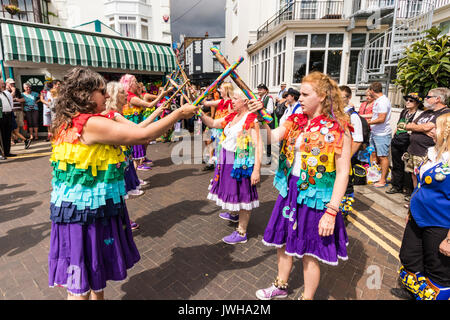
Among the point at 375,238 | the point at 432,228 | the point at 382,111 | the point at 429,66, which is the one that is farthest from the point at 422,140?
the point at 432,228

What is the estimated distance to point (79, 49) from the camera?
41.9ft

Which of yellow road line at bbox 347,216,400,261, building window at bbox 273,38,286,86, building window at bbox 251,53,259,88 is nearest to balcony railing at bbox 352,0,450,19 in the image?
building window at bbox 273,38,286,86

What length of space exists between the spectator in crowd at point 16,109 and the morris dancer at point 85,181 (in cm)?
968

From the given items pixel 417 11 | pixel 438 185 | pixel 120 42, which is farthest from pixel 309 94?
pixel 120 42

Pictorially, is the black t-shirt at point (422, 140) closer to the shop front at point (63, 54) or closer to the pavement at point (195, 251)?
the pavement at point (195, 251)

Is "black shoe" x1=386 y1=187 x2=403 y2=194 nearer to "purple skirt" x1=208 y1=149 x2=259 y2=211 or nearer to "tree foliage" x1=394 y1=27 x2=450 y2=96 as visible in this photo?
"tree foliage" x1=394 y1=27 x2=450 y2=96

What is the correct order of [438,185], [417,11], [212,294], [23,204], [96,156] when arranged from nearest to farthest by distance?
[96,156] < [438,185] < [212,294] < [23,204] < [417,11]

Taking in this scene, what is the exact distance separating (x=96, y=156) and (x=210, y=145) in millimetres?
5774

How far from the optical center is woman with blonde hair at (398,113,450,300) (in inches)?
93.6

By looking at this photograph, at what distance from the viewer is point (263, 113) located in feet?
7.93

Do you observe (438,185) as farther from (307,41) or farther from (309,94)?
(307,41)

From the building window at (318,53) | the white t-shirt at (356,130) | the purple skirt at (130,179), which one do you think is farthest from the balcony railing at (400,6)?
the purple skirt at (130,179)

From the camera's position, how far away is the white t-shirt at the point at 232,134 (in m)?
3.57

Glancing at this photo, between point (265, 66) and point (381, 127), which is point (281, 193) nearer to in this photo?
point (381, 127)
